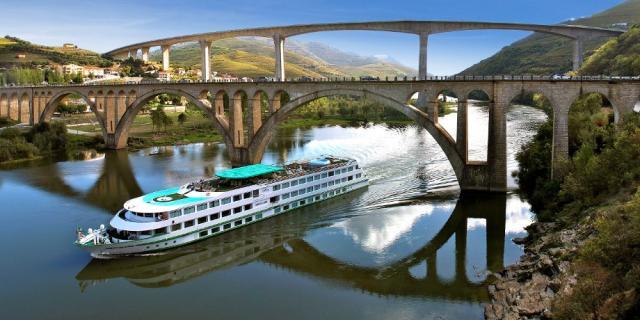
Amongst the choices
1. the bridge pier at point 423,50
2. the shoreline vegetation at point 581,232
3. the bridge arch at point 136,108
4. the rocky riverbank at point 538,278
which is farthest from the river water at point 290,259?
the bridge pier at point 423,50

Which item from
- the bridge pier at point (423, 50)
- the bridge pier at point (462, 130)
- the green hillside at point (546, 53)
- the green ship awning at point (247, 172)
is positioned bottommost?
the green ship awning at point (247, 172)

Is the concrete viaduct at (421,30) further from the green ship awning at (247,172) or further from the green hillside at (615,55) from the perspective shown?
→ the green ship awning at (247,172)

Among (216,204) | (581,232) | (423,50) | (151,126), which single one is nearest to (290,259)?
(216,204)

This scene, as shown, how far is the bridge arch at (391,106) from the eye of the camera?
39000 mm

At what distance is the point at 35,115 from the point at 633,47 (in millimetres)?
78459

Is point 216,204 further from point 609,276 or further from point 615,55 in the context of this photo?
point 615,55

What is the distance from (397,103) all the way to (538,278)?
72.5ft

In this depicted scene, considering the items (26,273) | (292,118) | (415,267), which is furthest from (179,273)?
(292,118)

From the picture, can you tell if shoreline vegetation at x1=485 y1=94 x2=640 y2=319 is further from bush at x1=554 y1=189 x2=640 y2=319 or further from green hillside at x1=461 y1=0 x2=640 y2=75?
green hillside at x1=461 y1=0 x2=640 y2=75

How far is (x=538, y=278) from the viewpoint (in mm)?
21812

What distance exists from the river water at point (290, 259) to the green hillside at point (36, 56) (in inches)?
4246

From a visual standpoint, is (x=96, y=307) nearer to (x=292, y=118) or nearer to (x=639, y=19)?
(x=292, y=118)

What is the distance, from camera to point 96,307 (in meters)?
22.8

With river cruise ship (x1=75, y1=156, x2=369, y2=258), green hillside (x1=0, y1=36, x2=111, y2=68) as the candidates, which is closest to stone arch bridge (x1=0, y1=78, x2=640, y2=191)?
river cruise ship (x1=75, y1=156, x2=369, y2=258)
